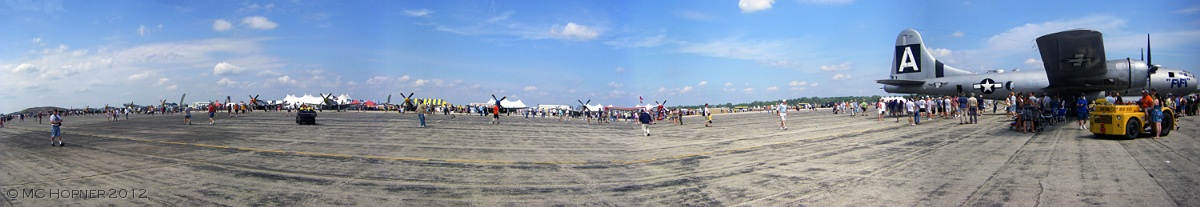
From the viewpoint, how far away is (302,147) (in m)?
14.6

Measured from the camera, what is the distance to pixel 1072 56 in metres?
20.4

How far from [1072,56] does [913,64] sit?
13.4m

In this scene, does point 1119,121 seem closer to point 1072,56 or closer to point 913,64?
point 1072,56

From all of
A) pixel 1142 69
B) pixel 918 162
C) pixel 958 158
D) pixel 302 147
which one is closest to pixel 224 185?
pixel 302 147

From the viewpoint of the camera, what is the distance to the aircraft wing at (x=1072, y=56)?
59.2 ft

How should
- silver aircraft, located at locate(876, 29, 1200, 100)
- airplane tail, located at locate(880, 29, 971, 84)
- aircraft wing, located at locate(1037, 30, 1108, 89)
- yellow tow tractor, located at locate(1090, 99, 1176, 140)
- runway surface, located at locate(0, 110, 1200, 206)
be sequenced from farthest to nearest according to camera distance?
airplane tail, located at locate(880, 29, 971, 84) < silver aircraft, located at locate(876, 29, 1200, 100) < aircraft wing, located at locate(1037, 30, 1108, 89) < yellow tow tractor, located at locate(1090, 99, 1176, 140) < runway surface, located at locate(0, 110, 1200, 206)

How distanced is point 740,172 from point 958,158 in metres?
4.47

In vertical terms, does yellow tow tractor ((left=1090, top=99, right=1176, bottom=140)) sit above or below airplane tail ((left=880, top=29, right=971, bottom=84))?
below

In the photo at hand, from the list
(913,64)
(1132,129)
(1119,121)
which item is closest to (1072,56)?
(1132,129)

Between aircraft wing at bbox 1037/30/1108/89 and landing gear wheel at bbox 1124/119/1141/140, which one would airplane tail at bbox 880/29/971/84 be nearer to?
aircraft wing at bbox 1037/30/1108/89

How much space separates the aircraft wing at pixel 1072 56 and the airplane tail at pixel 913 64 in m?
8.63

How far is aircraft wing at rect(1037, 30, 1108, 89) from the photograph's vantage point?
1805cm

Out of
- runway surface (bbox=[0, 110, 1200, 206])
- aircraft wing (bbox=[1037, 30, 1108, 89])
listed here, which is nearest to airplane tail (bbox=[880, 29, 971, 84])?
aircraft wing (bbox=[1037, 30, 1108, 89])

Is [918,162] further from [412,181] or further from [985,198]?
[412,181]
